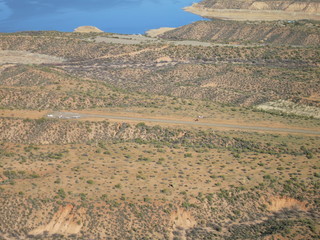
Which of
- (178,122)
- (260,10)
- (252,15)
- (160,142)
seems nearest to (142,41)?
(178,122)

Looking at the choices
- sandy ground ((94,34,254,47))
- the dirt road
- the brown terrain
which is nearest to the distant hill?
sandy ground ((94,34,254,47))

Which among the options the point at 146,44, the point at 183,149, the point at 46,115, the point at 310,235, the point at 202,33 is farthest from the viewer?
the point at 202,33

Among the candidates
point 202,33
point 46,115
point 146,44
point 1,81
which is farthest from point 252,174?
point 202,33

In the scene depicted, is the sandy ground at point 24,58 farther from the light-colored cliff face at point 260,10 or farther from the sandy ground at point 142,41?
the light-colored cliff face at point 260,10

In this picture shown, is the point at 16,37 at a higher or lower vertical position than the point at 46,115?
higher

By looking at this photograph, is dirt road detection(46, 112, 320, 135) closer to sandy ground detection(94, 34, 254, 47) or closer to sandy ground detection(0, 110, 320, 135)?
sandy ground detection(0, 110, 320, 135)

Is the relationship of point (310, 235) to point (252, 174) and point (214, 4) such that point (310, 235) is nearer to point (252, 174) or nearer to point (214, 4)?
point (252, 174)

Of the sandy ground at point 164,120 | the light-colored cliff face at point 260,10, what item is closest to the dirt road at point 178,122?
the sandy ground at point 164,120

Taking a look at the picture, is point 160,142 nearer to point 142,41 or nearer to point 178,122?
point 178,122
